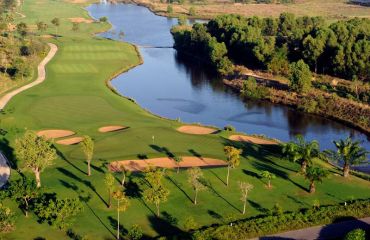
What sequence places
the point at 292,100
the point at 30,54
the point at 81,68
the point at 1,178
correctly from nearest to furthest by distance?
the point at 1,178
the point at 292,100
the point at 81,68
the point at 30,54

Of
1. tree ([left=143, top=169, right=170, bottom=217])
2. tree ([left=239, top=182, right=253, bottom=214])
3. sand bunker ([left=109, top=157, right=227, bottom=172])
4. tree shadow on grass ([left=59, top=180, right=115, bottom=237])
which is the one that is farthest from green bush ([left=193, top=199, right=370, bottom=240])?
sand bunker ([left=109, top=157, right=227, bottom=172])

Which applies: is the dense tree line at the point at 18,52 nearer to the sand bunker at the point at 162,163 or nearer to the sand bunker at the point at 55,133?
the sand bunker at the point at 55,133

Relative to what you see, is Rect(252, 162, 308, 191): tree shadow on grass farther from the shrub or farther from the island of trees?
the island of trees

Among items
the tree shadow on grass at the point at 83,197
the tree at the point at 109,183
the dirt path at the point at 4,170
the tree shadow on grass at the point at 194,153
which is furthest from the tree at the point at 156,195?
the dirt path at the point at 4,170

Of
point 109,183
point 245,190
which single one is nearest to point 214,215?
point 245,190

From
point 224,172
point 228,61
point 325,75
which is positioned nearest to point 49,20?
point 228,61

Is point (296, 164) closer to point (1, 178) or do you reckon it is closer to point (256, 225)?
point (256, 225)
